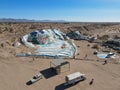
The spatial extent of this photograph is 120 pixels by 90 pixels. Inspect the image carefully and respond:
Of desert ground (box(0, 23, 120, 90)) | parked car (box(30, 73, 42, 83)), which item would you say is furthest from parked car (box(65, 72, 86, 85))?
parked car (box(30, 73, 42, 83))

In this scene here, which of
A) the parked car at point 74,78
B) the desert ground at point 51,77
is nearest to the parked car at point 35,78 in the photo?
the desert ground at point 51,77

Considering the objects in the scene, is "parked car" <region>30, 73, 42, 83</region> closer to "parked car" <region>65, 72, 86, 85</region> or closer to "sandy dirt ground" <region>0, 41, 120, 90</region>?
"sandy dirt ground" <region>0, 41, 120, 90</region>

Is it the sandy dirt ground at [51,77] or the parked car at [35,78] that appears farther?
the parked car at [35,78]

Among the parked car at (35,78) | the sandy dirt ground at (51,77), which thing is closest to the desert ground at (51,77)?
the sandy dirt ground at (51,77)

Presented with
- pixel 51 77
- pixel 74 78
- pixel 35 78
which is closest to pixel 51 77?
pixel 51 77

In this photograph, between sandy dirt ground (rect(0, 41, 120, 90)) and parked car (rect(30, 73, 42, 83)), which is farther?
parked car (rect(30, 73, 42, 83))

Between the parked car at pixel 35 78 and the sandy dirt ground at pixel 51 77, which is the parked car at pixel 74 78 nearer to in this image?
the sandy dirt ground at pixel 51 77

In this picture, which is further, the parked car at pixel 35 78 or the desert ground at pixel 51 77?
the parked car at pixel 35 78

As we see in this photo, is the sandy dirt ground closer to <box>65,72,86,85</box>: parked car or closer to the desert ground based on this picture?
the desert ground

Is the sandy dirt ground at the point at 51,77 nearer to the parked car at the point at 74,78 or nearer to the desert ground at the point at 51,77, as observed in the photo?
the desert ground at the point at 51,77

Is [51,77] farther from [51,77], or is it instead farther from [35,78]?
[35,78]

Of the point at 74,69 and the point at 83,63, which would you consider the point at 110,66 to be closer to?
the point at 83,63
